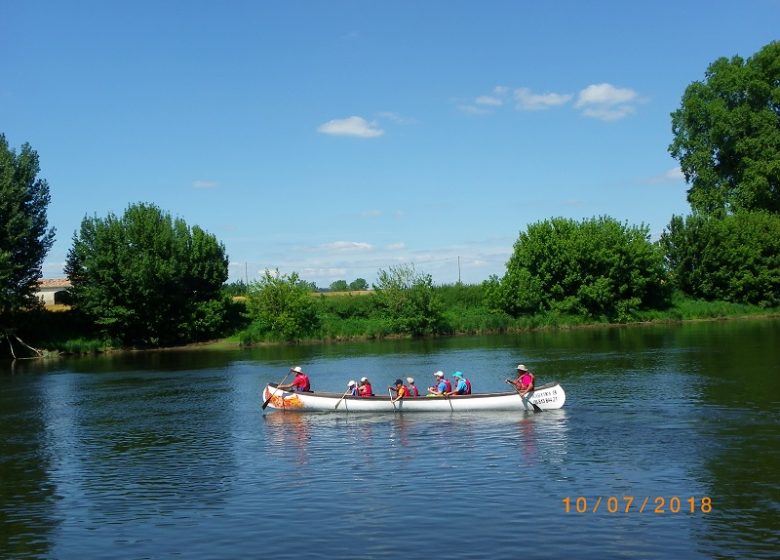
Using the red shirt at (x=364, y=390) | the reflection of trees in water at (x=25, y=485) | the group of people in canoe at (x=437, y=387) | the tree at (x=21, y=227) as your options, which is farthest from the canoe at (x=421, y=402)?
the tree at (x=21, y=227)

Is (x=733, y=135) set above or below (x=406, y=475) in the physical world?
above

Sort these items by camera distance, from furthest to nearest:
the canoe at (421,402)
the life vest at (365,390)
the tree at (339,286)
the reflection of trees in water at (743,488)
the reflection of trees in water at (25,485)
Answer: the tree at (339,286)
the life vest at (365,390)
the canoe at (421,402)
the reflection of trees in water at (25,485)
the reflection of trees in water at (743,488)

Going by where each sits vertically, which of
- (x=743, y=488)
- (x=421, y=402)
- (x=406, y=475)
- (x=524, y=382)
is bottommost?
(x=743, y=488)

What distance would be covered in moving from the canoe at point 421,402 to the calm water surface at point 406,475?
0.61m

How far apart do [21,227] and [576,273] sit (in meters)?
53.0

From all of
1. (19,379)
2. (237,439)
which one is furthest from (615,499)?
(19,379)

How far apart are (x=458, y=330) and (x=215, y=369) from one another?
106 ft

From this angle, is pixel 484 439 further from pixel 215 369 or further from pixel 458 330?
pixel 458 330

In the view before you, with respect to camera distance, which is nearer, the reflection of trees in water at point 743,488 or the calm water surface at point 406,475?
the reflection of trees in water at point 743,488

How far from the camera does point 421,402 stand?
102 ft

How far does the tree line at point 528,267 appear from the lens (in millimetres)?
72688

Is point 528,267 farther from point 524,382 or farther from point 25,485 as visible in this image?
point 25,485

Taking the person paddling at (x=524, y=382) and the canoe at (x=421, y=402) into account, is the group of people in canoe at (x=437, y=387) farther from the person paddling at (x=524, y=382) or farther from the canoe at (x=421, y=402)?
the canoe at (x=421, y=402)

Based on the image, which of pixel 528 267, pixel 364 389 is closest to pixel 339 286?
pixel 528 267
